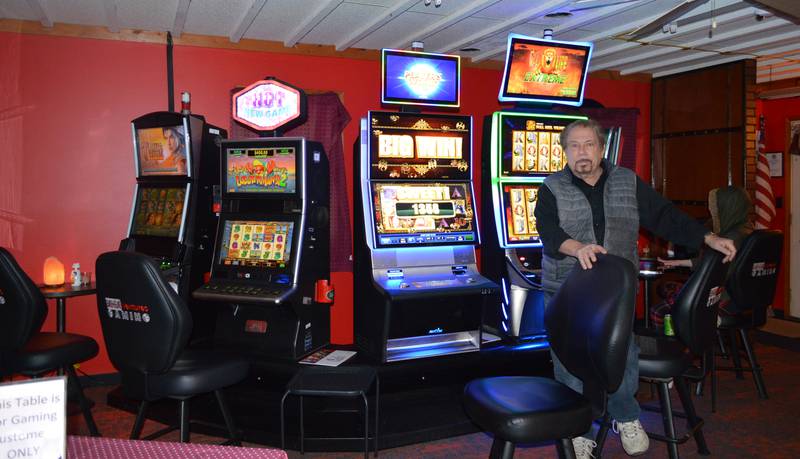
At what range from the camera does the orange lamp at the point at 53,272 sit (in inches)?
171

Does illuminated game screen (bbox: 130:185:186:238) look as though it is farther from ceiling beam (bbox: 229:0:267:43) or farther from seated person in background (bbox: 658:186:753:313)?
seated person in background (bbox: 658:186:753:313)

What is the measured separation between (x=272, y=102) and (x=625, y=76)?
4.21m

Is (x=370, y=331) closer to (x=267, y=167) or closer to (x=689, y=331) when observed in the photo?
(x=267, y=167)

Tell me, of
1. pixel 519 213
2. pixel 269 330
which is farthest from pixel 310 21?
pixel 269 330

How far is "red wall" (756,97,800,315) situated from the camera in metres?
7.16

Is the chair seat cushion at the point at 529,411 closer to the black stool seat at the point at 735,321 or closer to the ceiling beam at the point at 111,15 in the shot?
the black stool seat at the point at 735,321

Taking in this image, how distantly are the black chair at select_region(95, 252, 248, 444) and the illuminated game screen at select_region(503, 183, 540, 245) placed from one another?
218cm

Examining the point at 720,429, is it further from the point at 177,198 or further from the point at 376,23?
the point at 177,198

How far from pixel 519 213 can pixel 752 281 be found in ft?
5.23

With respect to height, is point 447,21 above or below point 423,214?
above

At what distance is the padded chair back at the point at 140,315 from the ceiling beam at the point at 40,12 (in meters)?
2.30

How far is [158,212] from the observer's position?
4375 millimetres

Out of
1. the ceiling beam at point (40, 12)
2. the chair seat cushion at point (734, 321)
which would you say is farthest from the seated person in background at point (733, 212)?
the ceiling beam at point (40, 12)

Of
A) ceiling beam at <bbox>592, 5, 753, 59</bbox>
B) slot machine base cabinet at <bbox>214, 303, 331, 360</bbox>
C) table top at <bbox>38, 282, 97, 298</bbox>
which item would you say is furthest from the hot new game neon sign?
ceiling beam at <bbox>592, 5, 753, 59</bbox>
